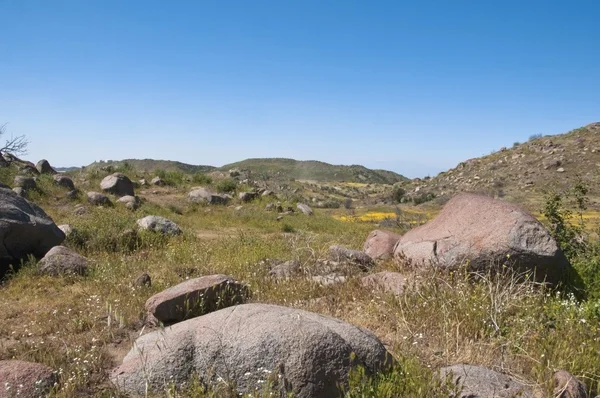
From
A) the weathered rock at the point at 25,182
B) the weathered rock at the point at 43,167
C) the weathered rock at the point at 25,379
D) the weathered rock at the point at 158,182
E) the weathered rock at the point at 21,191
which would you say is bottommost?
the weathered rock at the point at 25,379

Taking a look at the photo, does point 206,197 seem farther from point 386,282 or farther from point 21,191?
point 386,282

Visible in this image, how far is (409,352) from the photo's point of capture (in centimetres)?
377

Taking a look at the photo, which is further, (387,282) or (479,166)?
(479,166)

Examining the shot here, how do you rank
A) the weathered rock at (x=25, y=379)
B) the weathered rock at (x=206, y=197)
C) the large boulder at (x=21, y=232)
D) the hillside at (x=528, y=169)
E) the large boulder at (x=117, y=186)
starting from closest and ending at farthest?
the weathered rock at (x=25, y=379), the large boulder at (x=21, y=232), the large boulder at (x=117, y=186), the weathered rock at (x=206, y=197), the hillside at (x=528, y=169)

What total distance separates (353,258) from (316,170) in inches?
3093

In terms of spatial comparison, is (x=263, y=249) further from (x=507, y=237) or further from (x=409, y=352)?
Answer: (x=409, y=352)

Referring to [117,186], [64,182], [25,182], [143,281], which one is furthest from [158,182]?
[143,281]

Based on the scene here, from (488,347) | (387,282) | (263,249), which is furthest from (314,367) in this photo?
(263,249)

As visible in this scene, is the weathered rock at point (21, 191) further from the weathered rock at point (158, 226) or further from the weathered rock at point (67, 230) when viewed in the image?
the weathered rock at point (67, 230)

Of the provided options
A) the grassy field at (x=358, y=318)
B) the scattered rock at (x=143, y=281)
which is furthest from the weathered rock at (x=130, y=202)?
the scattered rock at (x=143, y=281)

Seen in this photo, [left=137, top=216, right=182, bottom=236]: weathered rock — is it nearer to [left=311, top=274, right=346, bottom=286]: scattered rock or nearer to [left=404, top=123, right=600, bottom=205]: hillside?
[left=311, top=274, right=346, bottom=286]: scattered rock

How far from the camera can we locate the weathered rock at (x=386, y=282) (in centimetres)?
560

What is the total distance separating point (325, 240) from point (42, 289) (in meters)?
7.24

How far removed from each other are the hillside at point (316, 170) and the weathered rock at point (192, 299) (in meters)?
71.2
